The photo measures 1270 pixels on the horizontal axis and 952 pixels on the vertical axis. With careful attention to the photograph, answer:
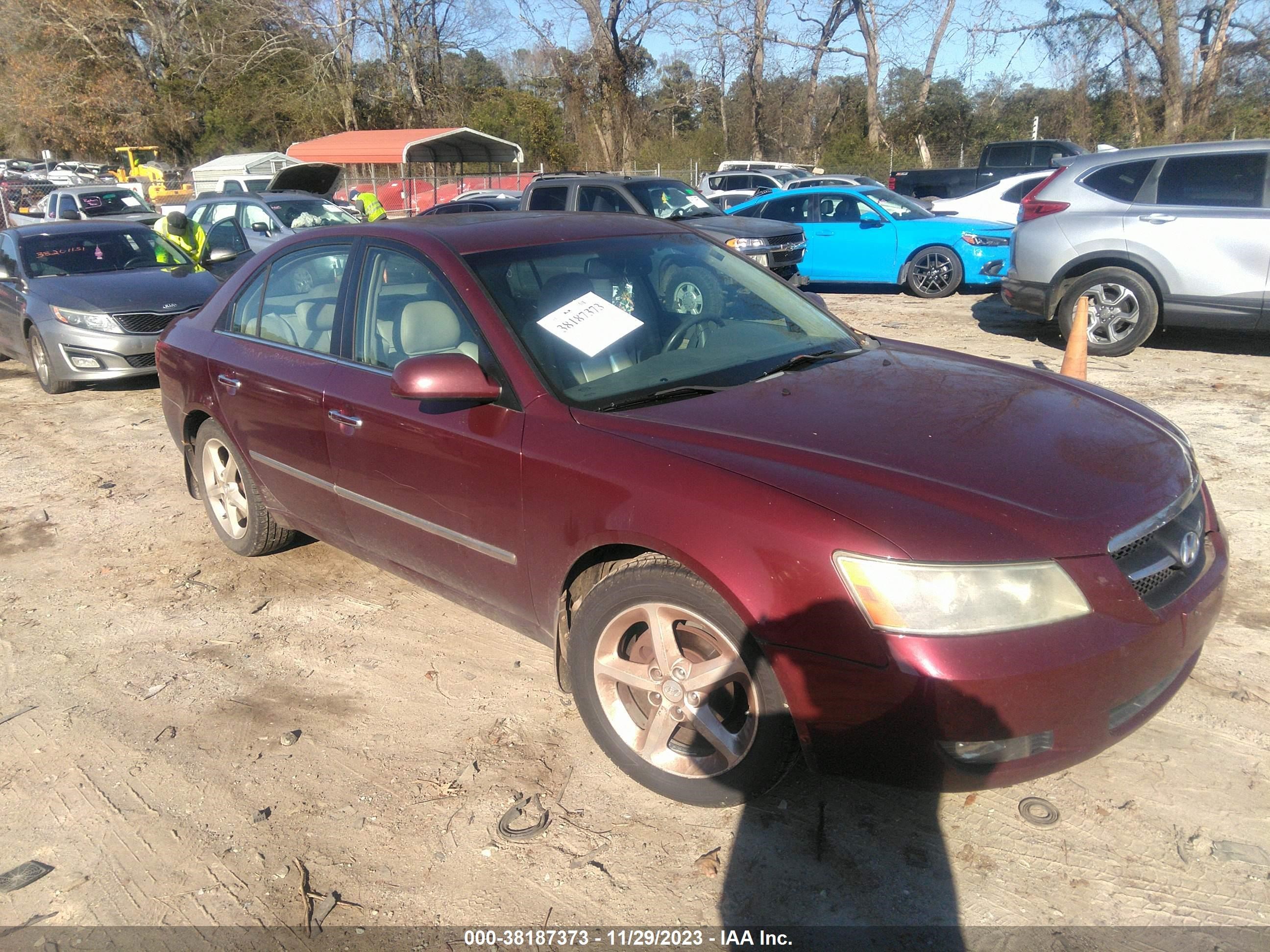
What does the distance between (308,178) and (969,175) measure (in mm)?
15326

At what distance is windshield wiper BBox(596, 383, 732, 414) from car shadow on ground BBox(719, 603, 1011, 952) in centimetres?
91

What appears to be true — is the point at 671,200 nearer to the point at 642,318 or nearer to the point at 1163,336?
the point at 1163,336

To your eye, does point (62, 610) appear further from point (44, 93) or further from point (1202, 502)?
point (44, 93)

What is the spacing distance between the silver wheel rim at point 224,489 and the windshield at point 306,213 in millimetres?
9785

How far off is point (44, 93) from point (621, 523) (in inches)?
2209

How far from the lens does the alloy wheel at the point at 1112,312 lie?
8.40 meters

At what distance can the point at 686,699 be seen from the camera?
8.96 feet

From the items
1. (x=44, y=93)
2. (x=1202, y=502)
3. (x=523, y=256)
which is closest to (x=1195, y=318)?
(x=1202, y=502)

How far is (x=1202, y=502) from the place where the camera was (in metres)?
2.96

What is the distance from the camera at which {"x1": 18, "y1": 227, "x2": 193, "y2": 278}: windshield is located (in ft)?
30.5

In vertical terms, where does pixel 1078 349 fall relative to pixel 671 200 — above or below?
below

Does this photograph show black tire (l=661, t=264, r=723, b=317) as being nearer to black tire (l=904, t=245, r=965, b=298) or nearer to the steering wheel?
the steering wheel

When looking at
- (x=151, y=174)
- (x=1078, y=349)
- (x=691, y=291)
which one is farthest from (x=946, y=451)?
(x=151, y=174)

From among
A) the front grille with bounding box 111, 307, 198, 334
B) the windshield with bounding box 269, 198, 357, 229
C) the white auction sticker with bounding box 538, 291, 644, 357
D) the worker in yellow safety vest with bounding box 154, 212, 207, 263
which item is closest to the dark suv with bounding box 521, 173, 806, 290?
the windshield with bounding box 269, 198, 357, 229
